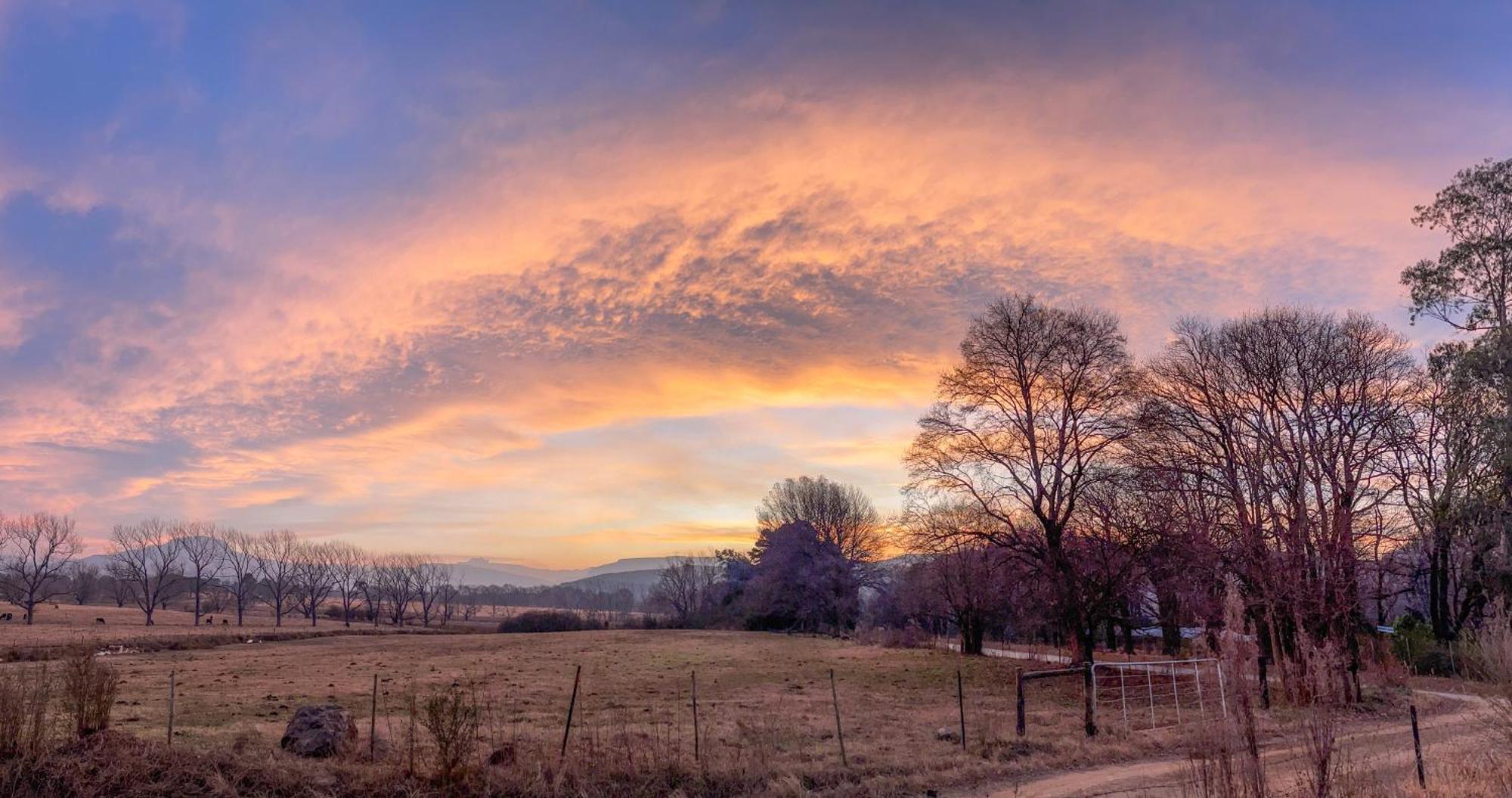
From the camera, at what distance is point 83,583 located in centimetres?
13862

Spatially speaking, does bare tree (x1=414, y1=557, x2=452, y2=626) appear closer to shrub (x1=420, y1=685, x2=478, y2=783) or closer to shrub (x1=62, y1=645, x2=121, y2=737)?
shrub (x1=62, y1=645, x2=121, y2=737)

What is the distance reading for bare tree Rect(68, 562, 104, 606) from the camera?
131 metres

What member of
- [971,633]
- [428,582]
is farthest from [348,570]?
[971,633]

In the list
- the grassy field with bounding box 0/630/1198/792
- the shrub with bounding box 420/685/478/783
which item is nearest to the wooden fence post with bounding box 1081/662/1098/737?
the grassy field with bounding box 0/630/1198/792

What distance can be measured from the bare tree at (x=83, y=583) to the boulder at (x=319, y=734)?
151925 millimetres

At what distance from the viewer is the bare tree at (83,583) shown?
430 ft

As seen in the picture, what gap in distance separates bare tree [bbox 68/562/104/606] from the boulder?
498 ft

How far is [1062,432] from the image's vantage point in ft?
98.8

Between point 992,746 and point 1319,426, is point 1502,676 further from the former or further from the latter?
point 1319,426

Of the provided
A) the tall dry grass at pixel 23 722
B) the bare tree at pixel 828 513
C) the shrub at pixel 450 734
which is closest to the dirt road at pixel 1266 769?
the shrub at pixel 450 734

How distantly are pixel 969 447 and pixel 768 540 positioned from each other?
5263cm

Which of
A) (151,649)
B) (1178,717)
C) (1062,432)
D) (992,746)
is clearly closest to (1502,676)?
(992,746)

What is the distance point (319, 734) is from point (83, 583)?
556 feet

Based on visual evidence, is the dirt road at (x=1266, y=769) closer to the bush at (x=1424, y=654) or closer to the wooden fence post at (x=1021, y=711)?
the wooden fence post at (x=1021, y=711)
